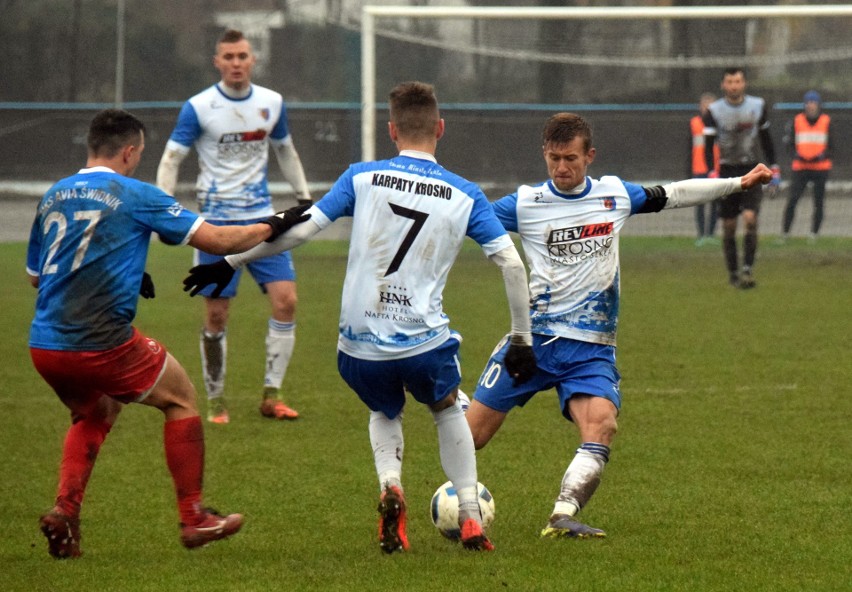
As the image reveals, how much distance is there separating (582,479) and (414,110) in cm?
159

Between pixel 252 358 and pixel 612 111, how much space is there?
33.3 ft

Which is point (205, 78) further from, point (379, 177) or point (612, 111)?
point (379, 177)

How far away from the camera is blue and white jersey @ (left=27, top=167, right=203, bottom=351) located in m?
5.10

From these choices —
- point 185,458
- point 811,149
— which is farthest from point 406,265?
point 811,149

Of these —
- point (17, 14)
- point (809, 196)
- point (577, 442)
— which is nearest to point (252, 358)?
point (577, 442)

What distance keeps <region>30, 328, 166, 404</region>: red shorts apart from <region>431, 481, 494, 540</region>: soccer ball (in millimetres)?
1246

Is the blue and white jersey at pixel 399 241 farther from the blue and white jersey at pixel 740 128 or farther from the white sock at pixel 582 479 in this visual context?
the blue and white jersey at pixel 740 128

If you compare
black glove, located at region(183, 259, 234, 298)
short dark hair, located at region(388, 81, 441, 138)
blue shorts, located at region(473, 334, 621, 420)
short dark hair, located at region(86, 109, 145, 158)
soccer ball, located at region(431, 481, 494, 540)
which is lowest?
soccer ball, located at region(431, 481, 494, 540)

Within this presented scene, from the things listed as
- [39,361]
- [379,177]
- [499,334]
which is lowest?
[499,334]

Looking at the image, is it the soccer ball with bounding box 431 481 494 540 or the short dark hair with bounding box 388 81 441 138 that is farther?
the soccer ball with bounding box 431 481 494 540

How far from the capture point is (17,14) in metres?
27.6

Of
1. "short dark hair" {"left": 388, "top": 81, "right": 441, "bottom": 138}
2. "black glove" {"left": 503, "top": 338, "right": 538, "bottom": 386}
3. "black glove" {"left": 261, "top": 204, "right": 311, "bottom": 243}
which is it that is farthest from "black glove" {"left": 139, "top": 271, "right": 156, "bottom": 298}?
"black glove" {"left": 503, "top": 338, "right": 538, "bottom": 386}

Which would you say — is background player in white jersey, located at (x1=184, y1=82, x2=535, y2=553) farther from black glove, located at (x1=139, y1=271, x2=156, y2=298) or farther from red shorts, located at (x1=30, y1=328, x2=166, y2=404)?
black glove, located at (x1=139, y1=271, x2=156, y2=298)

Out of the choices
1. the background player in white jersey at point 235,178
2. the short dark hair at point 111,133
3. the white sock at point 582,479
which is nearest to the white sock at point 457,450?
the white sock at point 582,479
